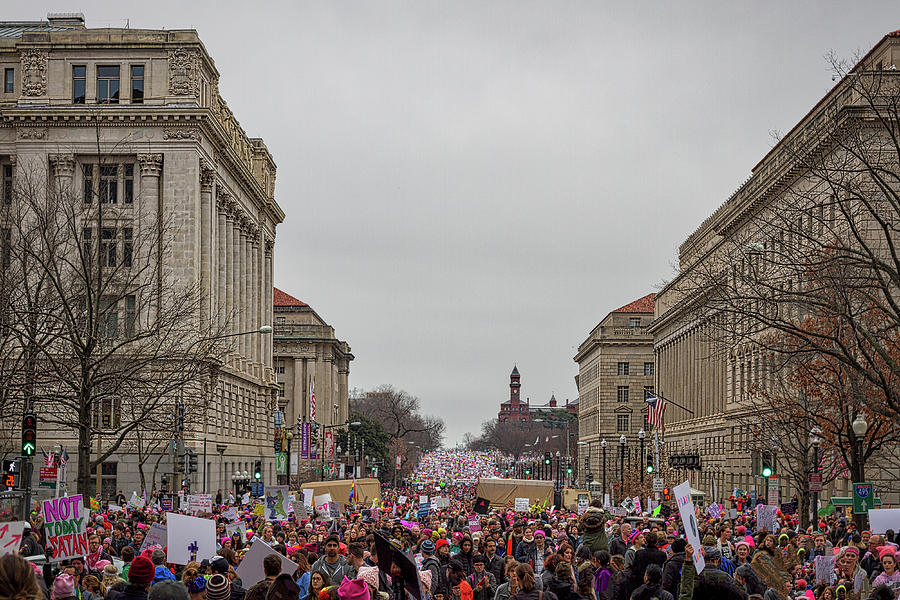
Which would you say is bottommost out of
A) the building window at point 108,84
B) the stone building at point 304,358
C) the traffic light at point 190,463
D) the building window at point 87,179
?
the traffic light at point 190,463

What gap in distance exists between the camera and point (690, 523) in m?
13.2

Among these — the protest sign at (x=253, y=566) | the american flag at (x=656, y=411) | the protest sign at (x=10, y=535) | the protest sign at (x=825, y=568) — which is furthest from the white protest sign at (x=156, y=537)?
the american flag at (x=656, y=411)

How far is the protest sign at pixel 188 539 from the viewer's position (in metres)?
17.6

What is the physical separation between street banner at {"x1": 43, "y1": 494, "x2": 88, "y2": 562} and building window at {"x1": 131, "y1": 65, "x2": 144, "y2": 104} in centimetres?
5091

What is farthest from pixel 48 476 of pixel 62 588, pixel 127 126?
pixel 127 126

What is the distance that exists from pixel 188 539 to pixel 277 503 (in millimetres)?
19379

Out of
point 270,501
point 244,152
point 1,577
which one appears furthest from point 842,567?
point 244,152

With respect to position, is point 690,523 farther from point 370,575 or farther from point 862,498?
point 862,498

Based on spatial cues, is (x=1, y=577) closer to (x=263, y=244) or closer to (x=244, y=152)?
(x=244, y=152)

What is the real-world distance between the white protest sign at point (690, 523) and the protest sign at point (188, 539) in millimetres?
7018

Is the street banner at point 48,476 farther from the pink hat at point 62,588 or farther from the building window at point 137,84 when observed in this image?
the building window at point 137,84

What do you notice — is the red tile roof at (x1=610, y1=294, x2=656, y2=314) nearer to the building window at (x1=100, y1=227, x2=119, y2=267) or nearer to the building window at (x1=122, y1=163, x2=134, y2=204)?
the building window at (x1=122, y1=163, x2=134, y2=204)

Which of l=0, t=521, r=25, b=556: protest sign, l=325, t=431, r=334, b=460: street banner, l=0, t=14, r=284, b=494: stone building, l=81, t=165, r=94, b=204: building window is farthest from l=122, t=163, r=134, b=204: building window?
l=0, t=521, r=25, b=556: protest sign

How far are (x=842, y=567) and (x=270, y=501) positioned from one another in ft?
88.5
